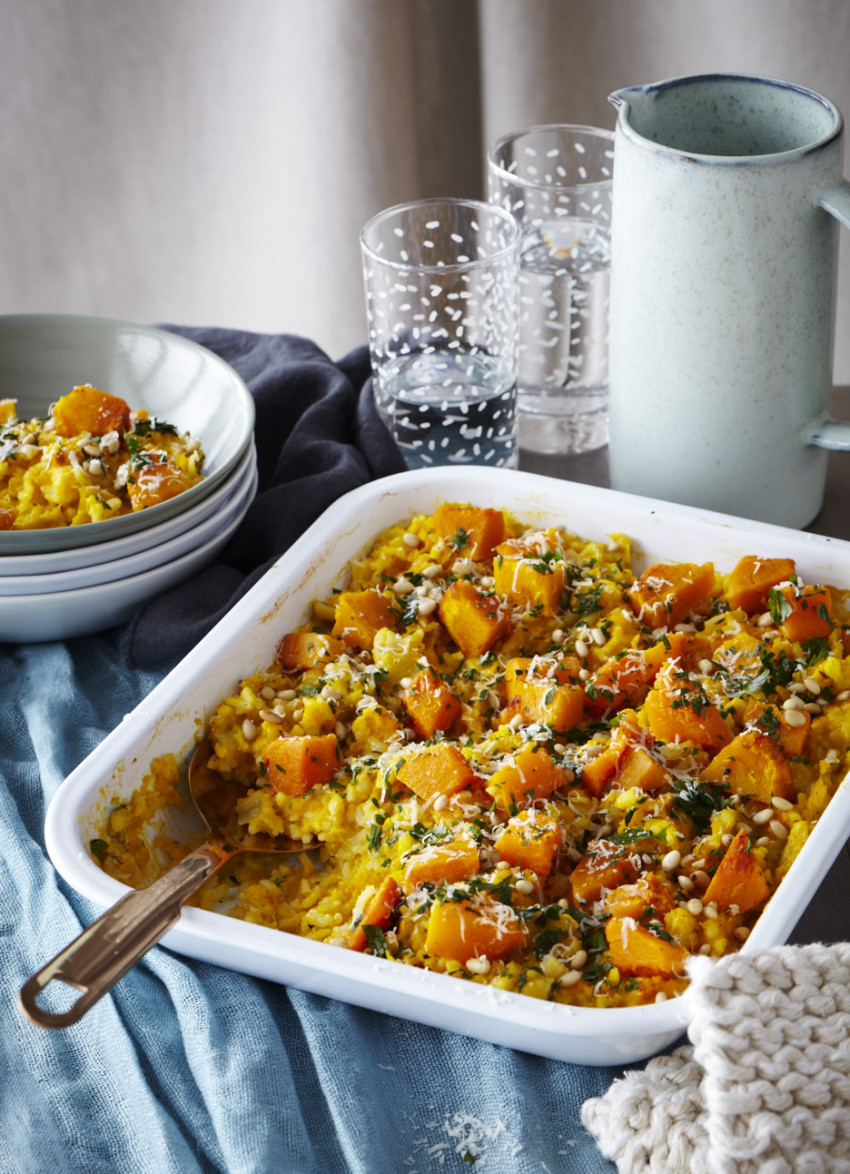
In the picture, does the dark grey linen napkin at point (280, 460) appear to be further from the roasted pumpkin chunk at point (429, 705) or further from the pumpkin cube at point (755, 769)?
the pumpkin cube at point (755, 769)

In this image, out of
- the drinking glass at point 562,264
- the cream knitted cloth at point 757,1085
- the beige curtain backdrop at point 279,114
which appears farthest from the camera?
the beige curtain backdrop at point 279,114

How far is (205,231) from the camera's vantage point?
14.3 feet

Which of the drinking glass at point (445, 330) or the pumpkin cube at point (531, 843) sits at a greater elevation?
the drinking glass at point (445, 330)

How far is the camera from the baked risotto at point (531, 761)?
1.40m

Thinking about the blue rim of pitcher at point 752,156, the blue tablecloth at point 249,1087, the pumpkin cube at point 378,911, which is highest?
the blue rim of pitcher at point 752,156

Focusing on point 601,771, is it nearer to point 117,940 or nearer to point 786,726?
point 786,726

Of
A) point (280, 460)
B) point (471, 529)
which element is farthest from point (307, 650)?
point (280, 460)

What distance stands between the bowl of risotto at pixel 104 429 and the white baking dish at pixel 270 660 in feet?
0.75

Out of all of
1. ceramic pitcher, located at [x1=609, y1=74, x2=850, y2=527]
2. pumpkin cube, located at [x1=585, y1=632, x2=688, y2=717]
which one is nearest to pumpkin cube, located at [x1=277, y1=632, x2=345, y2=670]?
pumpkin cube, located at [x1=585, y1=632, x2=688, y2=717]

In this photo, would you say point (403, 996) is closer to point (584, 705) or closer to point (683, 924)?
point (683, 924)

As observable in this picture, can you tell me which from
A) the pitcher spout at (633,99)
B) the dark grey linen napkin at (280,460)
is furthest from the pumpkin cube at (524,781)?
the pitcher spout at (633,99)

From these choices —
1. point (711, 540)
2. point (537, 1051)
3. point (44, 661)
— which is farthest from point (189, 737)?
point (711, 540)

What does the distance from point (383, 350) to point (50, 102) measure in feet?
7.75

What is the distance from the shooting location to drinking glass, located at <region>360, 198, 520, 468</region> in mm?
2094
